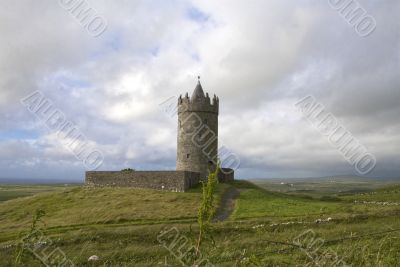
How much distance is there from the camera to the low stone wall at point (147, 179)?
46.8m

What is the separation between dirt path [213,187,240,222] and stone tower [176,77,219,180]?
20.0ft

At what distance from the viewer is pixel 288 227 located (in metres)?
25.8

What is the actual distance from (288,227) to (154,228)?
860cm

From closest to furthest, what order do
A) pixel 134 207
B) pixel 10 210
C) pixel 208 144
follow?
pixel 134 207
pixel 10 210
pixel 208 144

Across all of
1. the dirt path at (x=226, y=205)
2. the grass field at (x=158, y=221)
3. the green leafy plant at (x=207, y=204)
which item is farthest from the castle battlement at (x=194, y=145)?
the green leafy plant at (x=207, y=204)

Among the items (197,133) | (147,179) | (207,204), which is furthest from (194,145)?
(207,204)

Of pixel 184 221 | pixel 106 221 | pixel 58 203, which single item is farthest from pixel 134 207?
pixel 58 203

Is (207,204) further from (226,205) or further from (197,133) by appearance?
(197,133)

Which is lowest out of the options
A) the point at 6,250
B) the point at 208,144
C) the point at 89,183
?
the point at 6,250

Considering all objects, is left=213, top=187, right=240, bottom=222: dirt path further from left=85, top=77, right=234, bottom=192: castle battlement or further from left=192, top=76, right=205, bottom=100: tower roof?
left=192, top=76, right=205, bottom=100: tower roof

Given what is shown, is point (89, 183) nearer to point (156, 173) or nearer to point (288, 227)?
point (156, 173)

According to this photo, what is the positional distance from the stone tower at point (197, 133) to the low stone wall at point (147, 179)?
2.36 m

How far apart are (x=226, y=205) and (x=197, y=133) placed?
1542 centimetres

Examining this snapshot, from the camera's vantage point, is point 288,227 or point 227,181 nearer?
point 288,227
